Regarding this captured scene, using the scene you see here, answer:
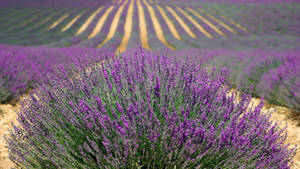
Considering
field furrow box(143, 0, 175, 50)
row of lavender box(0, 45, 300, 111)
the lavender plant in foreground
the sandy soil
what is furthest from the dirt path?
field furrow box(143, 0, 175, 50)

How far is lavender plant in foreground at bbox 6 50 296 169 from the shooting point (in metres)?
1.42

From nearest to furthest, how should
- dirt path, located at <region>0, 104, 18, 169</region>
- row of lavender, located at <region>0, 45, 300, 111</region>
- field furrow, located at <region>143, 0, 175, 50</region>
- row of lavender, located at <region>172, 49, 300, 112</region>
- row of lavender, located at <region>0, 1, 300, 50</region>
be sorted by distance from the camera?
dirt path, located at <region>0, 104, 18, 169</region>, row of lavender, located at <region>172, 49, 300, 112</region>, row of lavender, located at <region>0, 45, 300, 111</region>, row of lavender, located at <region>0, 1, 300, 50</region>, field furrow, located at <region>143, 0, 175, 50</region>

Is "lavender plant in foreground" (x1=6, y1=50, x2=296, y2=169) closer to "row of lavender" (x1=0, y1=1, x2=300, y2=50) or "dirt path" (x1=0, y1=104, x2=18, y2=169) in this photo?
"dirt path" (x1=0, y1=104, x2=18, y2=169)

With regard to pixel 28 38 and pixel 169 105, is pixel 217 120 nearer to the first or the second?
pixel 169 105

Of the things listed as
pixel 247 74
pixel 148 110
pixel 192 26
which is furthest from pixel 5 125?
pixel 192 26

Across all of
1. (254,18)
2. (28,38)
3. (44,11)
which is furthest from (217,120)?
(44,11)

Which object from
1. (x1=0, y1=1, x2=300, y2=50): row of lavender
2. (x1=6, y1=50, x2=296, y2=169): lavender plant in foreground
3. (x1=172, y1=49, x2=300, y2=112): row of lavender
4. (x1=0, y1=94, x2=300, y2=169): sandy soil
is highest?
(x1=0, y1=1, x2=300, y2=50): row of lavender

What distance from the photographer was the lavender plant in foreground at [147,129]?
4.67 ft

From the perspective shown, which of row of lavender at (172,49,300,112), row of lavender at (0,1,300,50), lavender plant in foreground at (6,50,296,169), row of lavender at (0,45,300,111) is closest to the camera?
lavender plant in foreground at (6,50,296,169)

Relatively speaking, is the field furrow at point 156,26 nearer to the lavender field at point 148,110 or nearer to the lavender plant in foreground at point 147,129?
the lavender field at point 148,110

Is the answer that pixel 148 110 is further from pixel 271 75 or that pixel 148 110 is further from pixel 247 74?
pixel 247 74

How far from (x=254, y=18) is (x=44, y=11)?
85.8 feet

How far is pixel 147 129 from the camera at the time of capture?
1514 mm

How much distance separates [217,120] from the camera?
5.51 ft
